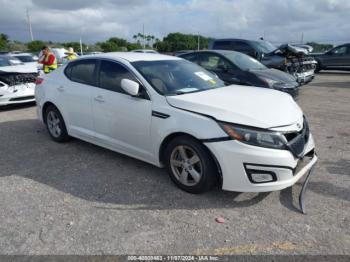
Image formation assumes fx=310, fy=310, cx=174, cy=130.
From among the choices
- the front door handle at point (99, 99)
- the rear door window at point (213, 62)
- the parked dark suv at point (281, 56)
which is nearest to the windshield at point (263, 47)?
the parked dark suv at point (281, 56)

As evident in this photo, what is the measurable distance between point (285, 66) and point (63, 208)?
912 centimetres

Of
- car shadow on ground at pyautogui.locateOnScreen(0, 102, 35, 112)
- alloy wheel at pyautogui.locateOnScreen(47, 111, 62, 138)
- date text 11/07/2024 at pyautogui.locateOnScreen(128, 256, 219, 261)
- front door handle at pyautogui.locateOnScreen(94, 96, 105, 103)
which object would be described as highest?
front door handle at pyautogui.locateOnScreen(94, 96, 105, 103)

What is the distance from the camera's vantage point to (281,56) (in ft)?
35.6

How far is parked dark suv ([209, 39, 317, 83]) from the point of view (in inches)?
414

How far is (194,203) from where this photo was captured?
344 cm

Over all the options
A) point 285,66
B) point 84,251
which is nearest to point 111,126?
point 84,251

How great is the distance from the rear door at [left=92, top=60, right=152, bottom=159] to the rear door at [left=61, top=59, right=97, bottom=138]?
162 mm

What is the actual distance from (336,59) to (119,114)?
1588 centimetres

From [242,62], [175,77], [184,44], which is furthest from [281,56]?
[184,44]

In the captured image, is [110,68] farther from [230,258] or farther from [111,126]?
[230,258]

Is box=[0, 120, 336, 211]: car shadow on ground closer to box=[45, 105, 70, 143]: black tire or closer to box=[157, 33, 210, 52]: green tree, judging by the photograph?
box=[45, 105, 70, 143]: black tire

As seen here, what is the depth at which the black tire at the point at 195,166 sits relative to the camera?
336 centimetres

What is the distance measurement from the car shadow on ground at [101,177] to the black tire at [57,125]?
11 cm

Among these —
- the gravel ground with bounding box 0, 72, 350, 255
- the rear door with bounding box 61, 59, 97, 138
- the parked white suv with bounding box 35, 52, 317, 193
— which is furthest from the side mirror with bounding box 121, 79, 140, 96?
the gravel ground with bounding box 0, 72, 350, 255
